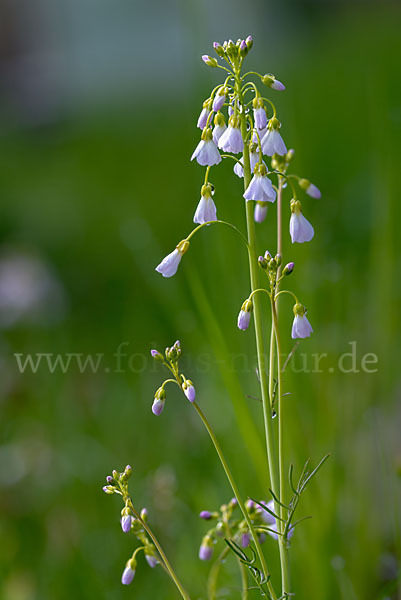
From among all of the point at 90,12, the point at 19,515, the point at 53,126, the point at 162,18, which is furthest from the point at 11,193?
the point at 90,12

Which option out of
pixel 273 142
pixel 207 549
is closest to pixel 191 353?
pixel 207 549

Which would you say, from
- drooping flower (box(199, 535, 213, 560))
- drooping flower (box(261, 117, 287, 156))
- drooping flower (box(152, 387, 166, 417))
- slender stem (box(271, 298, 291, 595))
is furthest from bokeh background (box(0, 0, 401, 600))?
drooping flower (box(261, 117, 287, 156))

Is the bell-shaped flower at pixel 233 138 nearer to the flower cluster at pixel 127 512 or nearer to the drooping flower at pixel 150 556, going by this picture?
the flower cluster at pixel 127 512

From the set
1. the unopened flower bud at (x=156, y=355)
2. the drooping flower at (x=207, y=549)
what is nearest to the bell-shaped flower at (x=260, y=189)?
the unopened flower bud at (x=156, y=355)

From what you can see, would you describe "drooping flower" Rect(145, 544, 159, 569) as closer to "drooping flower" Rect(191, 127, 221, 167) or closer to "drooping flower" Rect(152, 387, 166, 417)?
"drooping flower" Rect(152, 387, 166, 417)

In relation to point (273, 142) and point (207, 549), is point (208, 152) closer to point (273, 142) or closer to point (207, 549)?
point (273, 142)
